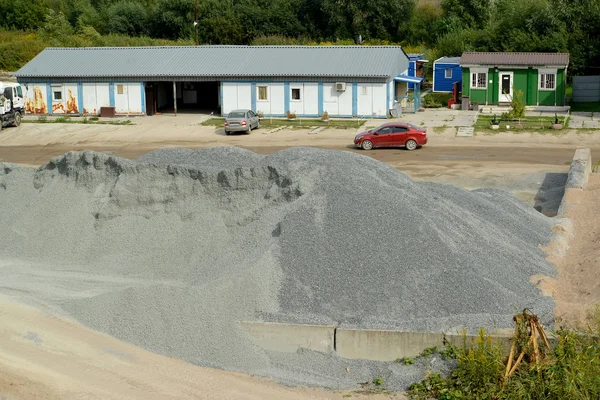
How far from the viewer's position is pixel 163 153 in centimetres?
2334

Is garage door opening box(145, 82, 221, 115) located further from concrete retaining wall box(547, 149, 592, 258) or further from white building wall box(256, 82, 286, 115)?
concrete retaining wall box(547, 149, 592, 258)

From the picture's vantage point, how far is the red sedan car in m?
40.4

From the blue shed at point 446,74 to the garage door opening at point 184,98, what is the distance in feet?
51.0

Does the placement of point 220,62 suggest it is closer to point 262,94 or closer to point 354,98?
point 262,94

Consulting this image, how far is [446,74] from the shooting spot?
6094cm

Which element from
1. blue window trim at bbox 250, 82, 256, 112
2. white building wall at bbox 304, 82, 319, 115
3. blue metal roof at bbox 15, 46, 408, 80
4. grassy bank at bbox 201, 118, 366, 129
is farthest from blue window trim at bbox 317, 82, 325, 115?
blue window trim at bbox 250, 82, 256, 112

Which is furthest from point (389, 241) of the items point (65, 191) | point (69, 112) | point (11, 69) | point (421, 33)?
point (421, 33)

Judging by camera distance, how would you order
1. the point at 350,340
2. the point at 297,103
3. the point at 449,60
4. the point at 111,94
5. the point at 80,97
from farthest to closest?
the point at 449,60 < the point at 80,97 < the point at 111,94 < the point at 297,103 < the point at 350,340

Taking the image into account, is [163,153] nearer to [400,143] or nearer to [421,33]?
[400,143]

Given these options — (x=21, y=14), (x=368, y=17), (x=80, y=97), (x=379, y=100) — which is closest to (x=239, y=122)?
(x=379, y=100)

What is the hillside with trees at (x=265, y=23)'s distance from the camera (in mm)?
68250

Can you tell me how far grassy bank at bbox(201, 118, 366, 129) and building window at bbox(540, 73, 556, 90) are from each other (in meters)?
11.8

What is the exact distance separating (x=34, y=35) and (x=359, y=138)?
52.1 meters

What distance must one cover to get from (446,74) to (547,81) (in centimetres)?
952
